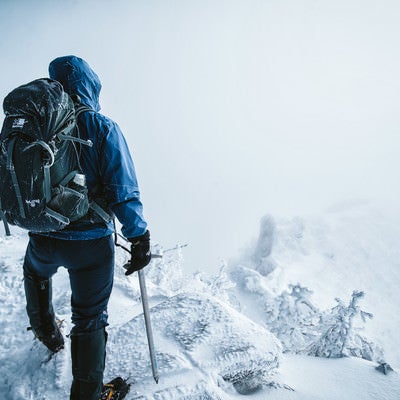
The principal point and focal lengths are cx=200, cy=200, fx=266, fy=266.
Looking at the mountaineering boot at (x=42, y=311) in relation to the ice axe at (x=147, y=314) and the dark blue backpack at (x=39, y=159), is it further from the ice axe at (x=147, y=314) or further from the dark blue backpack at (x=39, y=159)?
the dark blue backpack at (x=39, y=159)

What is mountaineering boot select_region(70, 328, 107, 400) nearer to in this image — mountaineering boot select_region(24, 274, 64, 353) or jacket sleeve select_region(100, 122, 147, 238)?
mountaineering boot select_region(24, 274, 64, 353)

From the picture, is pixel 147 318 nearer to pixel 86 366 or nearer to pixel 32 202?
pixel 86 366

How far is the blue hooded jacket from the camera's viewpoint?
219 centimetres

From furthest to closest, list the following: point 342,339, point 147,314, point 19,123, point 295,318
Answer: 1. point 295,318
2. point 342,339
3. point 147,314
4. point 19,123

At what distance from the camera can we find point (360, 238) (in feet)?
103

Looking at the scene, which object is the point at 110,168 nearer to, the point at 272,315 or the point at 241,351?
the point at 241,351

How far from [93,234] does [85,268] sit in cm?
35

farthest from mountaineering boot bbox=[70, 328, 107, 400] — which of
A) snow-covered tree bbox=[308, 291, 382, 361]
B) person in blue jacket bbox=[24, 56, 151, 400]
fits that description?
snow-covered tree bbox=[308, 291, 382, 361]

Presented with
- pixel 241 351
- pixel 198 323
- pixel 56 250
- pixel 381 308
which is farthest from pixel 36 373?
pixel 381 308

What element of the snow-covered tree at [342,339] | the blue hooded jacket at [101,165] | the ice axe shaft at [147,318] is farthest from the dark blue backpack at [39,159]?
the snow-covered tree at [342,339]

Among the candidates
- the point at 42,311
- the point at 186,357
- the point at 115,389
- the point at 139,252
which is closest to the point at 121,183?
the point at 139,252

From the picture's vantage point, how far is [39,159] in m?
1.86

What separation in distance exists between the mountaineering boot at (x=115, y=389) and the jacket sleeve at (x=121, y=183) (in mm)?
1843

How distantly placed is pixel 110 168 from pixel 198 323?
307cm
